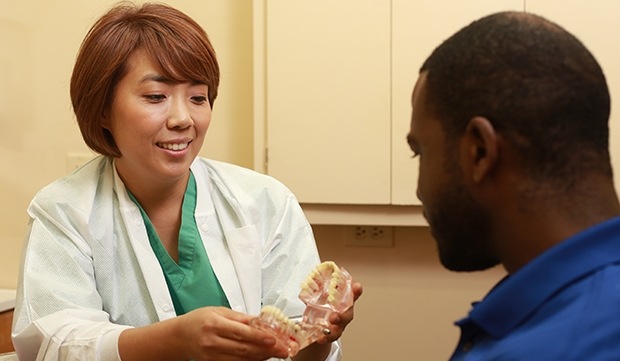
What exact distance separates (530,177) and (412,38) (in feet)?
5.04

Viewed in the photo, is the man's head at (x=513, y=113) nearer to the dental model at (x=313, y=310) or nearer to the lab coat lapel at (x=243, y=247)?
the dental model at (x=313, y=310)

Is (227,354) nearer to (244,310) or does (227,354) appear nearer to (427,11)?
(244,310)

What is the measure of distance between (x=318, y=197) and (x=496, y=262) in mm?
1515

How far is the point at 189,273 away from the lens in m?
1.58

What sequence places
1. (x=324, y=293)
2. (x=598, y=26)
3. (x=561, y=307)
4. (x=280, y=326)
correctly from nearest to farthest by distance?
(x=561, y=307), (x=280, y=326), (x=324, y=293), (x=598, y=26)

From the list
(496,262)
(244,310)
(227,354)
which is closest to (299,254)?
(244,310)

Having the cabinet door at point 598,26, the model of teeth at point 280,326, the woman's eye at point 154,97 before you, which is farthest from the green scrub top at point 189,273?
the cabinet door at point 598,26

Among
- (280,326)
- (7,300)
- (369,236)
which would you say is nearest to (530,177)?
(280,326)

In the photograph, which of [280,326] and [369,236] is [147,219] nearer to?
[280,326]

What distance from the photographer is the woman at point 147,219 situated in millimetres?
1499

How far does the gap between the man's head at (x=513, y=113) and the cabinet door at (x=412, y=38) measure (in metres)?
1.40

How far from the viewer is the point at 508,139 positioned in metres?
0.85

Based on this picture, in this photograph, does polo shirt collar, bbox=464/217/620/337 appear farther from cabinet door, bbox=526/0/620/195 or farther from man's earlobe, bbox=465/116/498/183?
cabinet door, bbox=526/0/620/195

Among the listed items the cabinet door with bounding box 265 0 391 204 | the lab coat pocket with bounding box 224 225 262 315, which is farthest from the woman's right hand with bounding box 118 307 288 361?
the cabinet door with bounding box 265 0 391 204
